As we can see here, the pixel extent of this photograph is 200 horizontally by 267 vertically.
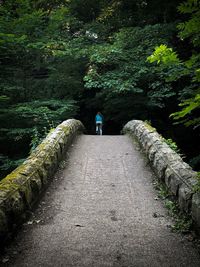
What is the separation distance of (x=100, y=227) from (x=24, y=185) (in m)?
1.51

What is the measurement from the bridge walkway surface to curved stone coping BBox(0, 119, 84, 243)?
0.24 metres

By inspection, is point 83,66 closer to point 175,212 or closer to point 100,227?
point 175,212

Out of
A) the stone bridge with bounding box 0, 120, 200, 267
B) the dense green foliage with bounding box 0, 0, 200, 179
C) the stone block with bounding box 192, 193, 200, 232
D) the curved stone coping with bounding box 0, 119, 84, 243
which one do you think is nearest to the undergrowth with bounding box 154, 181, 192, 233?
the stone bridge with bounding box 0, 120, 200, 267

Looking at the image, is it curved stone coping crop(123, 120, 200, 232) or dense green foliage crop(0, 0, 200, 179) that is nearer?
curved stone coping crop(123, 120, 200, 232)

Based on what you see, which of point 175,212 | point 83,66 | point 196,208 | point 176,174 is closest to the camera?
point 196,208

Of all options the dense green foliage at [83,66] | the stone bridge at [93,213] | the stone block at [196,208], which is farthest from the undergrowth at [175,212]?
the dense green foliage at [83,66]

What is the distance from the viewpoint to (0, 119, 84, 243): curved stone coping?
13.7ft

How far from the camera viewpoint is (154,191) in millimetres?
6520

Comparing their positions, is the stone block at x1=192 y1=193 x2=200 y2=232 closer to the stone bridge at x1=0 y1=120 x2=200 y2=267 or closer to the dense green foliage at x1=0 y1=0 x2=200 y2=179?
the stone bridge at x1=0 y1=120 x2=200 y2=267

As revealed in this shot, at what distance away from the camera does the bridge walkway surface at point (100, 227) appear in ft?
12.4

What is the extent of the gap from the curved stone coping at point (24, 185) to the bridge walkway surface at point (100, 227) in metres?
0.24

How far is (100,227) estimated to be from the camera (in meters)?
4.73

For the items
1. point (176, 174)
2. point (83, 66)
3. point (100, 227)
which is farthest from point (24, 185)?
point (83, 66)

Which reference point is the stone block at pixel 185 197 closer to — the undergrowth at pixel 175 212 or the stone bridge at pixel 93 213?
the stone bridge at pixel 93 213
